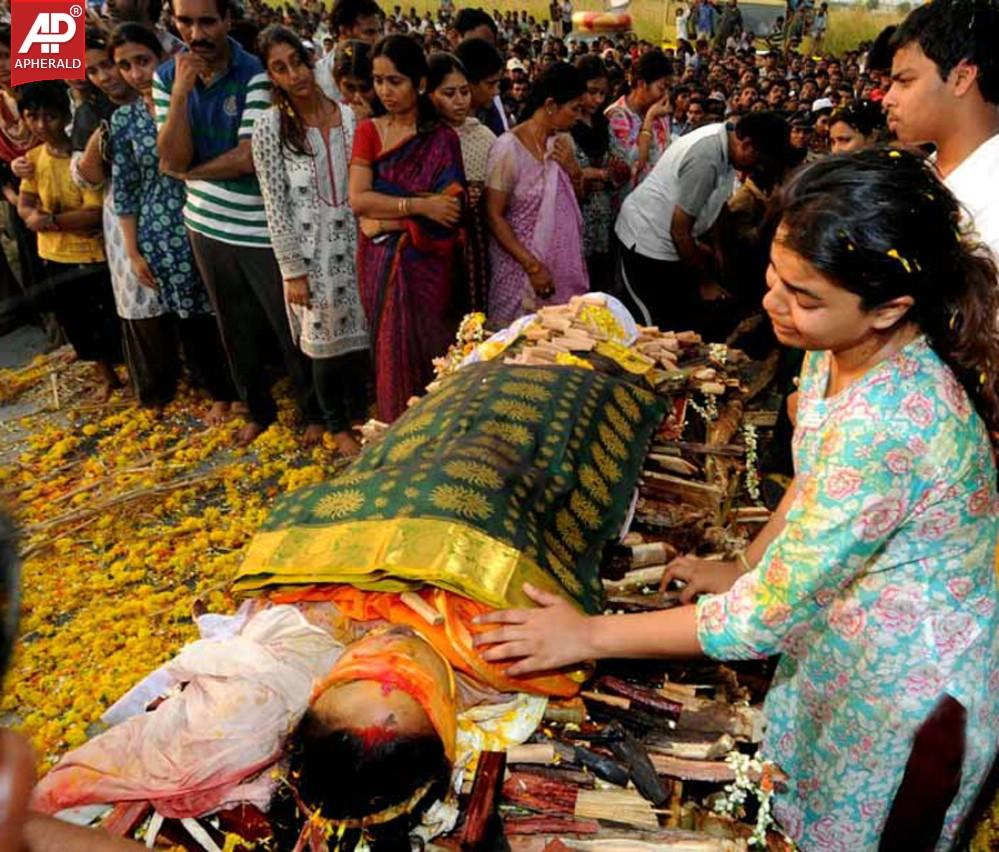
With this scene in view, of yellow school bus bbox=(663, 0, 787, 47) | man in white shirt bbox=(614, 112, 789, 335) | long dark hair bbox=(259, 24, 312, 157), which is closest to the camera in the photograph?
long dark hair bbox=(259, 24, 312, 157)

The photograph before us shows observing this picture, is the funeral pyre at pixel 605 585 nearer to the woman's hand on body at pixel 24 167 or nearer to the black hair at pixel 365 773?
the black hair at pixel 365 773

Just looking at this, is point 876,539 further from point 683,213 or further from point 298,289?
point 683,213

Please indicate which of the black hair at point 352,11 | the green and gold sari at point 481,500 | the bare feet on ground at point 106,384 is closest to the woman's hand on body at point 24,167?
the bare feet on ground at point 106,384

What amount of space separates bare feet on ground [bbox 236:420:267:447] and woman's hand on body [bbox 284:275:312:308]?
1.02 meters

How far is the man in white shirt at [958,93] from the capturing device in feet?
7.69

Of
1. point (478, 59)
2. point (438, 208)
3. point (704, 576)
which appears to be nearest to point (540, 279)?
point (438, 208)

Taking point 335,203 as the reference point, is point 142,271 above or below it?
below

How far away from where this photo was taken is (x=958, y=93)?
2.41 m

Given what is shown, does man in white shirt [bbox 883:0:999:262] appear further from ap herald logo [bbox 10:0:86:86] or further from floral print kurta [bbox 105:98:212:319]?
ap herald logo [bbox 10:0:86:86]

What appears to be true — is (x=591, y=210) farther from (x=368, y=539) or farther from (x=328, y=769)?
(x=328, y=769)

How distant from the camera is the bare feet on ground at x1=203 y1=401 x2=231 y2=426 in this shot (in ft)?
17.3

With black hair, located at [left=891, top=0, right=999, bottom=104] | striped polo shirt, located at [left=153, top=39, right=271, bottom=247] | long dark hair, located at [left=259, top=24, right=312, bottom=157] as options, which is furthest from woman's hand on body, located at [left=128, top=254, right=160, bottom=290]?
black hair, located at [left=891, top=0, right=999, bottom=104]

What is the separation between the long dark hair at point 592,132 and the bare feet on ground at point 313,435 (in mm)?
2795

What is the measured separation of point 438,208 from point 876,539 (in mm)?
3173
